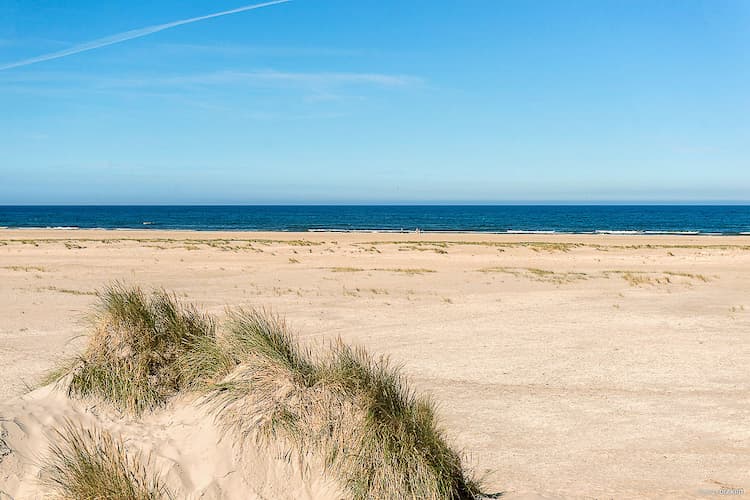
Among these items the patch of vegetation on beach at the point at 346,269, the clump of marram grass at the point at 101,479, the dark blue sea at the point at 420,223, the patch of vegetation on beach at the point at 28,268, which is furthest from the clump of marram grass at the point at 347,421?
the dark blue sea at the point at 420,223

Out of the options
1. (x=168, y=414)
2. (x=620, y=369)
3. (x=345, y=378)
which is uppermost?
(x=345, y=378)

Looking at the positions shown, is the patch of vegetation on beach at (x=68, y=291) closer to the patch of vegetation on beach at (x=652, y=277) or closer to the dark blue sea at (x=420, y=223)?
the patch of vegetation on beach at (x=652, y=277)

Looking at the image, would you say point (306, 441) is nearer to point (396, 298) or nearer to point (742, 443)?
point (742, 443)

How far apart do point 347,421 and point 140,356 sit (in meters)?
2.21

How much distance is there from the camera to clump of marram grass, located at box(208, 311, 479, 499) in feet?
14.5

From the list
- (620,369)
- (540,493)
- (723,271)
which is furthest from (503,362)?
(723,271)

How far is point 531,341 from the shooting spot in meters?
11.9

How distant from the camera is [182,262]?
2722cm

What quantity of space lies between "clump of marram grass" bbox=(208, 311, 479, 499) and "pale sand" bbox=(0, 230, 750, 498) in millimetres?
570

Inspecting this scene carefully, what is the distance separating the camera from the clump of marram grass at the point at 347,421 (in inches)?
174

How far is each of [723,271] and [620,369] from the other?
709 inches

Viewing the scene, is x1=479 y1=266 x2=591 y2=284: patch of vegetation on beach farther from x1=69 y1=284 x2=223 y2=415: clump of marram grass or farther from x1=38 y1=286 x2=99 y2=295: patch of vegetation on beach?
x1=69 y1=284 x2=223 y2=415: clump of marram grass

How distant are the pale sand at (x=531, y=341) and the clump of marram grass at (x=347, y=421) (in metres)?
0.57

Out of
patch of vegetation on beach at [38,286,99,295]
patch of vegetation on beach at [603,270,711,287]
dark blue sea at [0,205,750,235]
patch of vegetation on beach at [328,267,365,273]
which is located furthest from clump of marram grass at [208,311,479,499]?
dark blue sea at [0,205,750,235]
